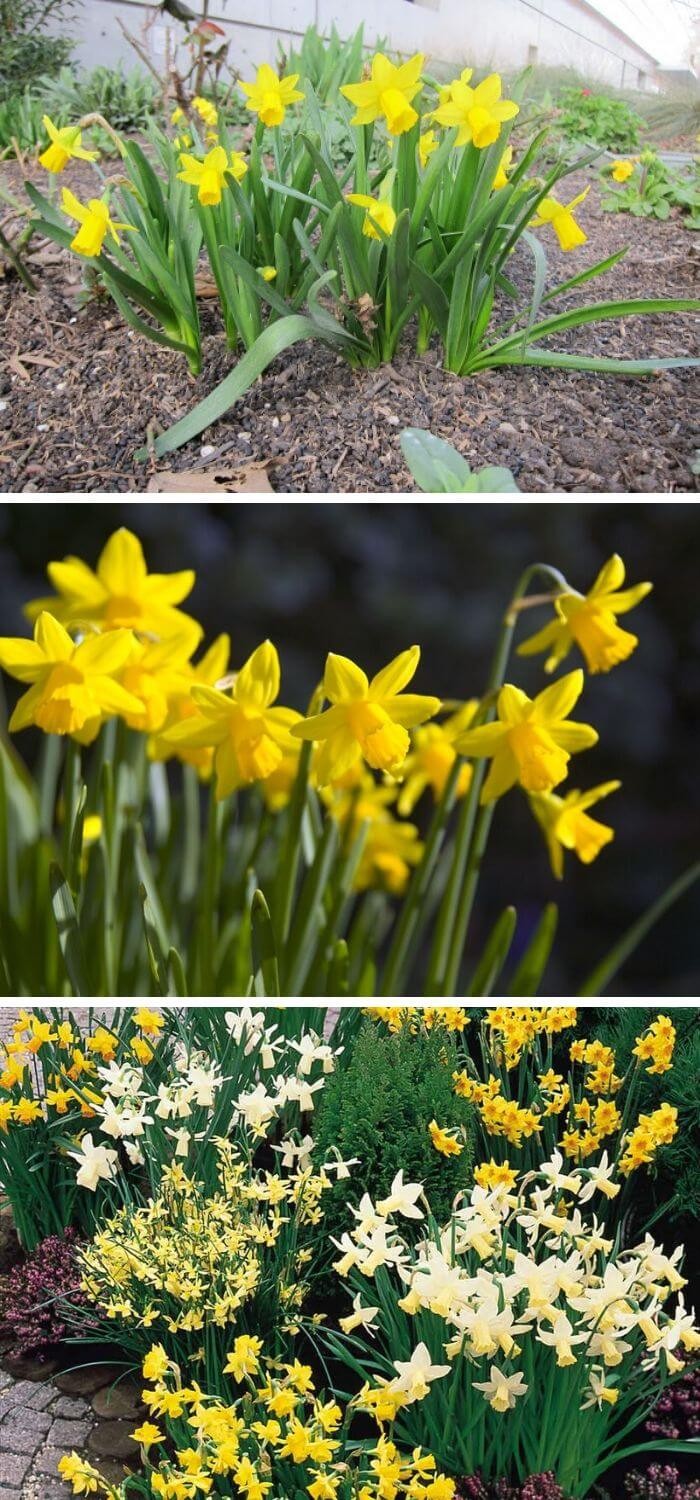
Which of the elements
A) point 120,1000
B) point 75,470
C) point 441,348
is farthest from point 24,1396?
point 441,348

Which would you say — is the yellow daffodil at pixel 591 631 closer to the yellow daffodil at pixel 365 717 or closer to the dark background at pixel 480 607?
the dark background at pixel 480 607

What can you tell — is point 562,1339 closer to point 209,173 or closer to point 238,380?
point 238,380

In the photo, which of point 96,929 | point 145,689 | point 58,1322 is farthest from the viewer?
point 58,1322

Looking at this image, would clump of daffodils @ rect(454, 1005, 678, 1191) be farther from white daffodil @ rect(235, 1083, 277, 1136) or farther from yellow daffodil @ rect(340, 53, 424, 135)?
yellow daffodil @ rect(340, 53, 424, 135)

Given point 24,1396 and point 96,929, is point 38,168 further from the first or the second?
point 24,1396

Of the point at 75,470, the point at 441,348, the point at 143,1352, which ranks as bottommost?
the point at 143,1352

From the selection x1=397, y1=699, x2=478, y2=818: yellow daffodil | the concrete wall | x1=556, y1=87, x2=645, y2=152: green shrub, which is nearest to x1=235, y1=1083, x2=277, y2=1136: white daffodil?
x1=397, y1=699, x2=478, y2=818: yellow daffodil
